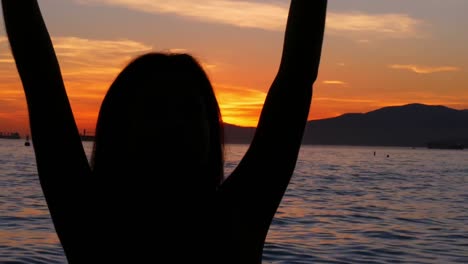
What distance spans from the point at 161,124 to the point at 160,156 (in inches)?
2.5

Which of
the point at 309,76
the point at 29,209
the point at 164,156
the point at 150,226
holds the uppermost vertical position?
the point at 309,76

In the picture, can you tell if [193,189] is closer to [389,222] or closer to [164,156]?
[164,156]

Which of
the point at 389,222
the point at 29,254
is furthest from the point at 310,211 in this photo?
the point at 29,254

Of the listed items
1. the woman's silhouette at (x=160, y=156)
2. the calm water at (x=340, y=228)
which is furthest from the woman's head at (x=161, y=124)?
the calm water at (x=340, y=228)

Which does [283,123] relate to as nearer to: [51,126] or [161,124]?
[161,124]

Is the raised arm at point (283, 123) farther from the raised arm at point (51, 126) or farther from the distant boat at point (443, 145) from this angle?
the distant boat at point (443, 145)

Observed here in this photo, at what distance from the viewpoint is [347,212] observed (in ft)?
61.9

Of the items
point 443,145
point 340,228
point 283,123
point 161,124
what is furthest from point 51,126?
point 443,145

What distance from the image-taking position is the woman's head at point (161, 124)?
1.42 meters

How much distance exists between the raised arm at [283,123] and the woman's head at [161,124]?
0.22 ft

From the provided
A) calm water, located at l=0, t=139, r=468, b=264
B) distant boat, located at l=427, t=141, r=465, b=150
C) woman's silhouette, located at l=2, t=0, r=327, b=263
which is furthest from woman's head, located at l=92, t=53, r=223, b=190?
distant boat, located at l=427, t=141, r=465, b=150

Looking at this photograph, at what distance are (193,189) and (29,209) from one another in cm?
1661

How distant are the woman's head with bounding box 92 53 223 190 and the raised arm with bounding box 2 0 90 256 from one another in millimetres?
54

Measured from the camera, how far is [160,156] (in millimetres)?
1414
